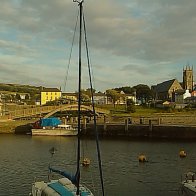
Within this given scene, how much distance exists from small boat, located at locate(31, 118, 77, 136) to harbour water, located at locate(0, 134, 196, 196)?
28.0ft

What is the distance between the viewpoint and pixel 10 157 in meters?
45.7

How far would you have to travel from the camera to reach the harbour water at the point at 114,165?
1172 inches

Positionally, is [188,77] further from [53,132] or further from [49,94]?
[53,132]

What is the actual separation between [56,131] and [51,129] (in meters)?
1.13

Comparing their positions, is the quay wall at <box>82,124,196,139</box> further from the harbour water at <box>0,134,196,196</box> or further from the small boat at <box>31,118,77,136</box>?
the harbour water at <box>0,134,196,196</box>

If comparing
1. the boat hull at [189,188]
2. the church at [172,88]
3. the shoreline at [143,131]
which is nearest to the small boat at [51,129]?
the shoreline at [143,131]

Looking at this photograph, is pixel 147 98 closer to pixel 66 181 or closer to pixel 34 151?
pixel 34 151

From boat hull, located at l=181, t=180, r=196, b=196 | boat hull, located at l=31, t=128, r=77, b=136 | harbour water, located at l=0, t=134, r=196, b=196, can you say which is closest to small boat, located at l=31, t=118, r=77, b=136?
boat hull, located at l=31, t=128, r=77, b=136

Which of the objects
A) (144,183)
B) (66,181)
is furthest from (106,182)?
(66,181)

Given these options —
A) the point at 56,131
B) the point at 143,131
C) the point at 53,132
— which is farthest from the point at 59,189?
the point at 53,132

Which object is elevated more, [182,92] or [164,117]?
[182,92]

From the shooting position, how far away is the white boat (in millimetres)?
70625

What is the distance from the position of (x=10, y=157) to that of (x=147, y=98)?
129 metres

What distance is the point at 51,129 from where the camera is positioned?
72.3 metres
